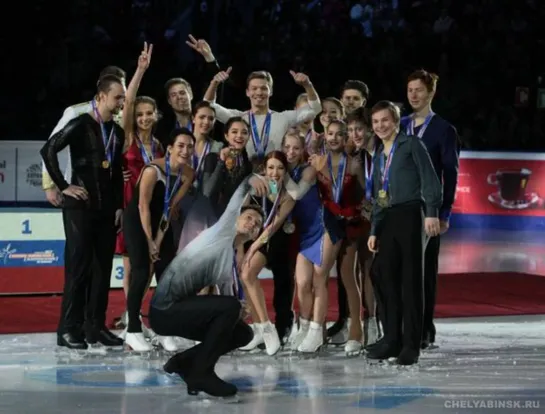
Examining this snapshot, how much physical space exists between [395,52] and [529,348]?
9724mm

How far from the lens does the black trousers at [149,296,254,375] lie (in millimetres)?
5816

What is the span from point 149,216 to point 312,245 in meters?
1.04

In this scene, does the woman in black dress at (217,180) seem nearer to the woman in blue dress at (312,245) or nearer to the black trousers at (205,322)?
the woman in blue dress at (312,245)

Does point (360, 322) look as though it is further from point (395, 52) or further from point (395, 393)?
point (395, 52)

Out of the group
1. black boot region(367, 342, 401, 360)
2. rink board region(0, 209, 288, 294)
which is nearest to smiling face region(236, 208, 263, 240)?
black boot region(367, 342, 401, 360)

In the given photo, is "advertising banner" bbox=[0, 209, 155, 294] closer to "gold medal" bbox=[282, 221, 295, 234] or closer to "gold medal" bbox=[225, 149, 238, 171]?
"gold medal" bbox=[225, 149, 238, 171]

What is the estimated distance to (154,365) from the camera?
6.77 meters

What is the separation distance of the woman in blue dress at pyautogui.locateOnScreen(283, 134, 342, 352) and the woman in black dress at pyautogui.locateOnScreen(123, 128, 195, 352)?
67 centimetres

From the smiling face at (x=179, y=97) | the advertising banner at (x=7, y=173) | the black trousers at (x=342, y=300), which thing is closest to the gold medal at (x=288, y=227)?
the black trousers at (x=342, y=300)

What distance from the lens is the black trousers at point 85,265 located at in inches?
287

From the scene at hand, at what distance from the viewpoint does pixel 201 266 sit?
19.1 ft

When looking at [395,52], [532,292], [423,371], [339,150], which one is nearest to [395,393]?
[423,371]

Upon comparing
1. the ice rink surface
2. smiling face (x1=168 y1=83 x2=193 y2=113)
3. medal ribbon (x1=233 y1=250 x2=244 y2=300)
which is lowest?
the ice rink surface

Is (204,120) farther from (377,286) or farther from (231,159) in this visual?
(377,286)
